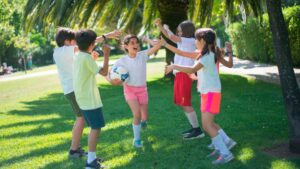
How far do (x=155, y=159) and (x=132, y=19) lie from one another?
40.0 feet

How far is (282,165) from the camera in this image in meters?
5.27

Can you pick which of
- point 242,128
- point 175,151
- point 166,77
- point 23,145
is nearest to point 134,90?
point 175,151

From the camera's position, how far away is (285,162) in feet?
17.7

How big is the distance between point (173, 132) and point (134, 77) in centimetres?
129

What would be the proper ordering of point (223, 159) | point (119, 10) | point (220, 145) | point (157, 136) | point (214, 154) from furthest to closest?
point (119, 10) → point (157, 136) → point (214, 154) → point (220, 145) → point (223, 159)

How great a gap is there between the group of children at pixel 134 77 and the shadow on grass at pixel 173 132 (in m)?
0.23

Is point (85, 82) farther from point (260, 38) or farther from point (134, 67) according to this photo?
point (260, 38)

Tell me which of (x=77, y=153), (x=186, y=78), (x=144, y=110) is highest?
(x=186, y=78)

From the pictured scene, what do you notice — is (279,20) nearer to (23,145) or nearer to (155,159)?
(155,159)

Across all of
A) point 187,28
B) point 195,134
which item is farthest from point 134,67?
point 195,134

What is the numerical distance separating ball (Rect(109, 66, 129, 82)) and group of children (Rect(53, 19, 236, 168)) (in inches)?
3.7

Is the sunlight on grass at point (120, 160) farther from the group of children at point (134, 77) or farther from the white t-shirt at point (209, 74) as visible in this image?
the white t-shirt at point (209, 74)

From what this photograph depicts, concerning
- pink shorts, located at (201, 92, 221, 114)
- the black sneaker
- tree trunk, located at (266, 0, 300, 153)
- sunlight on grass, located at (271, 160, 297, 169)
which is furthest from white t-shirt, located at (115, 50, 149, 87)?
sunlight on grass, located at (271, 160, 297, 169)

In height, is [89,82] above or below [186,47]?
below
